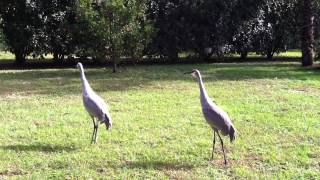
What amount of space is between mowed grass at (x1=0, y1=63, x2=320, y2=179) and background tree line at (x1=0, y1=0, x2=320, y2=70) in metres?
2.57

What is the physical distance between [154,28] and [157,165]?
1164 cm

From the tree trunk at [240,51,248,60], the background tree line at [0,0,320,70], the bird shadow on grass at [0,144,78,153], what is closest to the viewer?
the bird shadow on grass at [0,144,78,153]

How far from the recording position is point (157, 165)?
6.73 m

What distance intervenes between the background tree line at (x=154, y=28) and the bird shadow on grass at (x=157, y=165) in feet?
31.5

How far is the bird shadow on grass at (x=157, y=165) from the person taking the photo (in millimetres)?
6633

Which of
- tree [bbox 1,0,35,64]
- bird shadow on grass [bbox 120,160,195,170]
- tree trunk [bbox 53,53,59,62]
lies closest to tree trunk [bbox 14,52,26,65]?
tree [bbox 1,0,35,64]

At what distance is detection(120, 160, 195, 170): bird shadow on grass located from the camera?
21.8 feet

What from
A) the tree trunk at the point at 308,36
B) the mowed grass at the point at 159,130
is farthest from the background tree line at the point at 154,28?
the mowed grass at the point at 159,130

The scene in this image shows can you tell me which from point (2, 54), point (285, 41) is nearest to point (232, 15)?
point (285, 41)

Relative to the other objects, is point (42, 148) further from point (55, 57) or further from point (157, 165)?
point (55, 57)

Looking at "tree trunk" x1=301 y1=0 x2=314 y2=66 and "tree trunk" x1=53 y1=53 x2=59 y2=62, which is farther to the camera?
"tree trunk" x1=53 y1=53 x2=59 y2=62

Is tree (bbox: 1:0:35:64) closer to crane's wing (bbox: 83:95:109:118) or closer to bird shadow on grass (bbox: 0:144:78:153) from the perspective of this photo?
bird shadow on grass (bbox: 0:144:78:153)

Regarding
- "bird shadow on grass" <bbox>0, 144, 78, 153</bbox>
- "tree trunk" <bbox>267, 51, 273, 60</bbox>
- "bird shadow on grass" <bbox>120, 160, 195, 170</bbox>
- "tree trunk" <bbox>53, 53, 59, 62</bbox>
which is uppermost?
"tree trunk" <bbox>53, 53, 59, 62</bbox>

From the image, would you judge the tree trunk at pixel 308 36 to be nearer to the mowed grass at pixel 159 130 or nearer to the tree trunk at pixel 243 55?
the mowed grass at pixel 159 130
